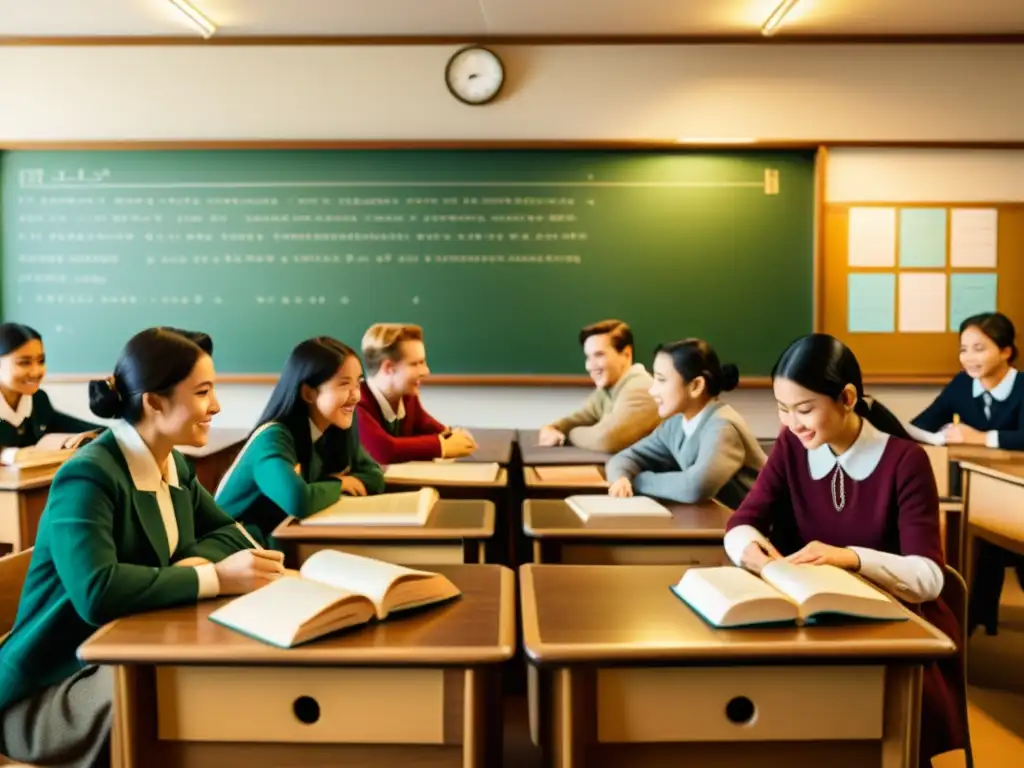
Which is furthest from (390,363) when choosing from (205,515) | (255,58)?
(255,58)

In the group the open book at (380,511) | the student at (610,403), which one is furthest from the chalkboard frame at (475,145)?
the open book at (380,511)

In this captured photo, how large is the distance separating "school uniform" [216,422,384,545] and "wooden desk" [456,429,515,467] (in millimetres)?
580

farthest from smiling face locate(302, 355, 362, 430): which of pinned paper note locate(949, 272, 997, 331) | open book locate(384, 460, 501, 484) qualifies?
pinned paper note locate(949, 272, 997, 331)

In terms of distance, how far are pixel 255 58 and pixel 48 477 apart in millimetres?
2501

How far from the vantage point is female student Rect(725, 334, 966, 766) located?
1.51m

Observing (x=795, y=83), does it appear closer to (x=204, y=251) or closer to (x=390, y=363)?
(x=390, y=363)

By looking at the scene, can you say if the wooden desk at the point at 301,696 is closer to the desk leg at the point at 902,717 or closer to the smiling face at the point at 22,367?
the desk leg at the point at 902,717

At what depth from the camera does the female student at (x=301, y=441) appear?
7.04 feet

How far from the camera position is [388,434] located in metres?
3.13

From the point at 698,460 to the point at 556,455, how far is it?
0.85 meters

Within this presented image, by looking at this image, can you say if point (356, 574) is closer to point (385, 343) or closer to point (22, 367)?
point (385, 343)

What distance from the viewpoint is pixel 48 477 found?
253 centimetres

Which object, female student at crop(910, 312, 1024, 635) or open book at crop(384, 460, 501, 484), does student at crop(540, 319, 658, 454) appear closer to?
open book at crop(384, 460, 501, 484)

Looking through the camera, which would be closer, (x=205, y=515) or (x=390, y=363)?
(x=205, y=515)
